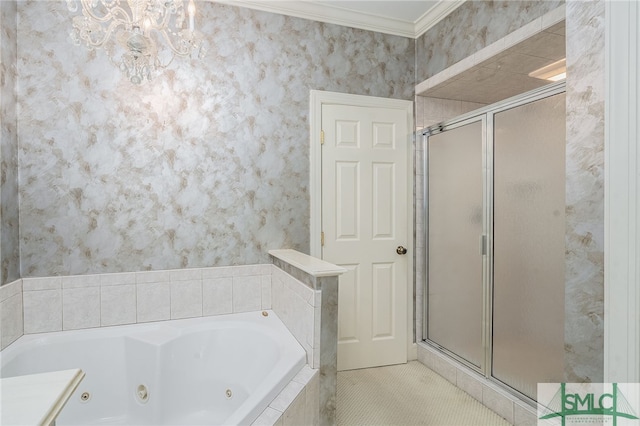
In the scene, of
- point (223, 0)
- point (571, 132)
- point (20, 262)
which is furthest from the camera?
point (223, 0)

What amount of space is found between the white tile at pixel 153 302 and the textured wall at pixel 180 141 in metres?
0.13

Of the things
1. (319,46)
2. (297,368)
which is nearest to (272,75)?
(319,46)

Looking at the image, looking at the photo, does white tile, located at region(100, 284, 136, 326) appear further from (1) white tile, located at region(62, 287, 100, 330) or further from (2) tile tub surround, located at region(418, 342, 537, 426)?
(2) tile tub surround, located at region(418, 342, 537, 426)

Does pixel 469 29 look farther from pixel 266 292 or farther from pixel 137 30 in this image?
pixel 266 292

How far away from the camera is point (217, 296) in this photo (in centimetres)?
239

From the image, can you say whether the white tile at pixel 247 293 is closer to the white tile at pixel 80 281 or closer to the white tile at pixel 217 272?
the white tile at pixel 217 272

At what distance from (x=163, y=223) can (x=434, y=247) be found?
1985 millimetres

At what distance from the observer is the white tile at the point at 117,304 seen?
2.17 meters

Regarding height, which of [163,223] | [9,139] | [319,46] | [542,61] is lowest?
[163,223]

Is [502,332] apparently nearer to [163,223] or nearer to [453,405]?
[453,405]

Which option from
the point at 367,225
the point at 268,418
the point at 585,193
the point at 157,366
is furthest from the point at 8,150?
the point at 585,193

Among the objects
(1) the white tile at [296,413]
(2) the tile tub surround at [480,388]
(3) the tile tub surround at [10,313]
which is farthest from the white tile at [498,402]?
(3) the tile tub surround at [10,313]

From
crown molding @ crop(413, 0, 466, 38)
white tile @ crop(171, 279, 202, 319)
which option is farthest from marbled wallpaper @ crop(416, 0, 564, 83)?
white tile @ crop(171, 279, 202, 319)

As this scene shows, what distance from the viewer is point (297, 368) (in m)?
1.69
